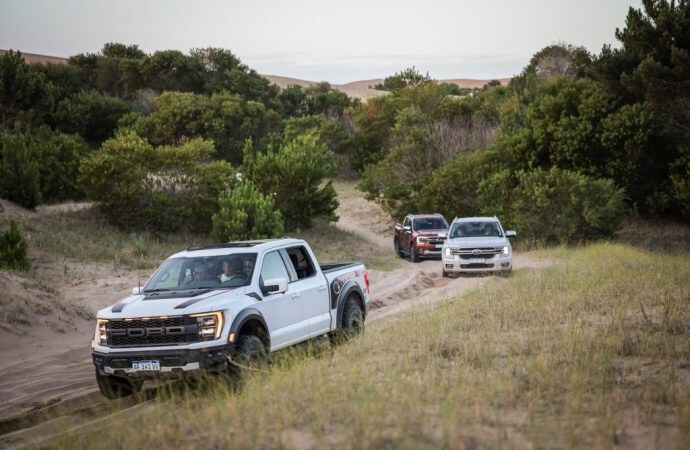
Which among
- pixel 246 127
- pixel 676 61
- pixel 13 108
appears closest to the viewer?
pixel 676 61

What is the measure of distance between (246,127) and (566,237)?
34.4 meters

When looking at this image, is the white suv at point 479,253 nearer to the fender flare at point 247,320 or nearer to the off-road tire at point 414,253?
the off-road tire at point 414,253

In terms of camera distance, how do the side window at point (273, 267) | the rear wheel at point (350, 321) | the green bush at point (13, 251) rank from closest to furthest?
the side window at point (273, 267) → the rear wheel at point (350, 321) → the green bush at point (13, 251)

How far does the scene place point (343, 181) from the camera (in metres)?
62.9

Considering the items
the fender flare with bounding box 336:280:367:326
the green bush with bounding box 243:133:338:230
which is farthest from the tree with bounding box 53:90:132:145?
the fender flare with bounding box 336:280:367:326

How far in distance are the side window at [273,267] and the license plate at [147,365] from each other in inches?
77.2

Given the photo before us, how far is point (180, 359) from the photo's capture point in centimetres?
908

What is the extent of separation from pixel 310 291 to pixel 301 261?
24.3 inches

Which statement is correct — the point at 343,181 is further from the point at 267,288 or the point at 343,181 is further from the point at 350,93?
the point at 350,93

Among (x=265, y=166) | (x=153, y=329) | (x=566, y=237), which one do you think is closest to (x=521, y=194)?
(x=566, y=237)

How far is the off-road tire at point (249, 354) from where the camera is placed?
920 centimetres

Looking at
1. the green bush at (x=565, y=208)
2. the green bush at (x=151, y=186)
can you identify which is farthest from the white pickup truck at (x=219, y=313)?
the green bush at (x=565, y=208)

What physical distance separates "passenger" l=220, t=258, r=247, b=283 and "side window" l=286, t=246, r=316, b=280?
1001mm

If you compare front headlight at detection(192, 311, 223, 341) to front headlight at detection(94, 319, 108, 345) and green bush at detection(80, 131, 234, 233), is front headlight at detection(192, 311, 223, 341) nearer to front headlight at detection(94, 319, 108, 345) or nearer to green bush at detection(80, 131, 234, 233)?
front headlight at detection(94, 319, 108, 345)
